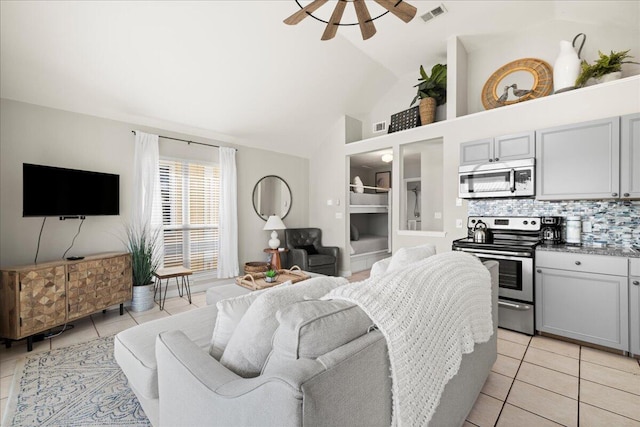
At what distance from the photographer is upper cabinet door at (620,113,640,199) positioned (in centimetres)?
243

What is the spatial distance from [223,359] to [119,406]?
4.47 feet

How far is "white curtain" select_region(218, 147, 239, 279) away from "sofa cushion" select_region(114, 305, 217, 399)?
100 inches

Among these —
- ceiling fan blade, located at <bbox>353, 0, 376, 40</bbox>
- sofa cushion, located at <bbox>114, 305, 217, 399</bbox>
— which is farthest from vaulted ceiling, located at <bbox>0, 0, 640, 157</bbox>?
sofa cushion, located at <bbox>114, 305, 217, 399</bbox>

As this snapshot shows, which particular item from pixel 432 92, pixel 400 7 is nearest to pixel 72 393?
pixel 400 7

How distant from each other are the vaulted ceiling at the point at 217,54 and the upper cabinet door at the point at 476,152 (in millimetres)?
1561

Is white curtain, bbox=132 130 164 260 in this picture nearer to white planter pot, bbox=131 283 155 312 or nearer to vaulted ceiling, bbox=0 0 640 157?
vaulted ceiling, bbox=0 0 640 157

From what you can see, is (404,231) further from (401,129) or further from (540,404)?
(540,404)

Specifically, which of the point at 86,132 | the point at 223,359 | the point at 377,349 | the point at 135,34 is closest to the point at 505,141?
the point at 377,349

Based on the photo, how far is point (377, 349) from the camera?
0.86 meters

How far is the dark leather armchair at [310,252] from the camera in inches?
188

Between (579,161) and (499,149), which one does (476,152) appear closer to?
(499,149)

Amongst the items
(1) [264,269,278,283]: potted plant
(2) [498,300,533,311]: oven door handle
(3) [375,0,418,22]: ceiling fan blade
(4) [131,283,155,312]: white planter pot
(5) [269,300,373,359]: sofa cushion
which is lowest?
(4) [131,283,155,312]: white planter pot

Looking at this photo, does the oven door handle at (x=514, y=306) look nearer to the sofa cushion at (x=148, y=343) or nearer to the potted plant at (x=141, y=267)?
the sofa cushion at (x=148, y=343)

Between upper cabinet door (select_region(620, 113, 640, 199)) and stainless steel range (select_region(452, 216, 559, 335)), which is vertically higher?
upper cabinet door (select_region(620, 113, 640, 199))
